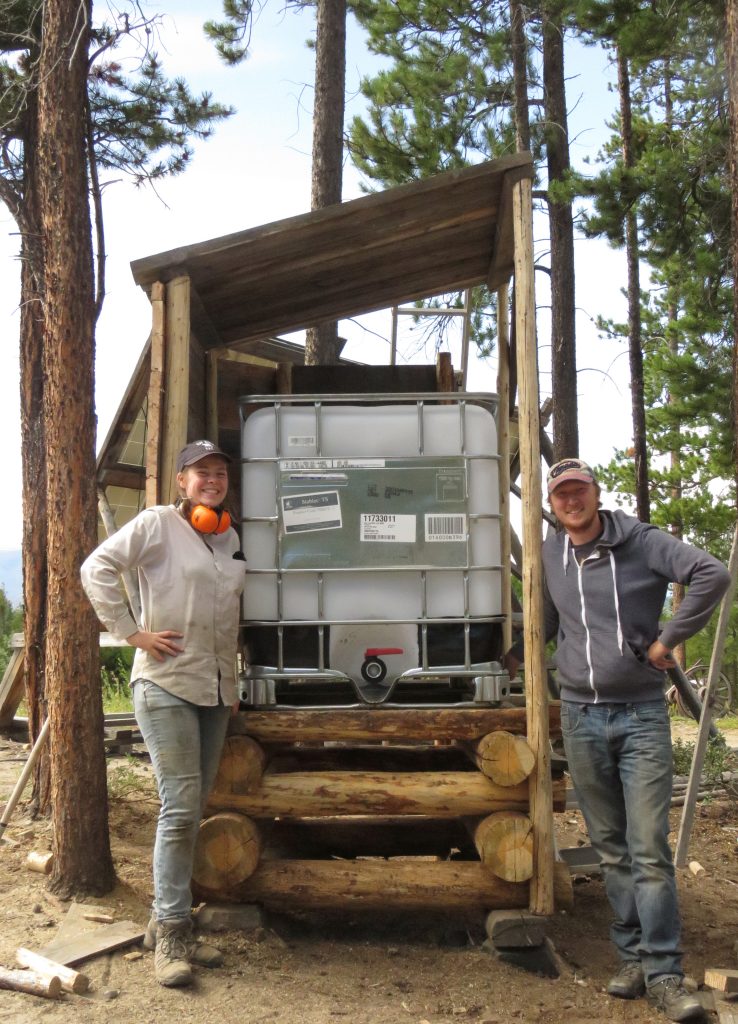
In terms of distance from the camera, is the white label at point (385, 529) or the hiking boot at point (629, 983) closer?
the hiking boot at point (629, 983)

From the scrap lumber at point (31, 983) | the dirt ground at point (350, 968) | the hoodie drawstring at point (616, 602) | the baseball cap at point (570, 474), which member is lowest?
the dirt ground at point (350, 968)

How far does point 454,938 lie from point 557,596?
1896 mm

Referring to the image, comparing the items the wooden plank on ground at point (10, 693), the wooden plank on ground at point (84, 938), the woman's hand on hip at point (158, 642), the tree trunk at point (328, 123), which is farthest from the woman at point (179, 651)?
the wooden plank on ground at point (10, 693)

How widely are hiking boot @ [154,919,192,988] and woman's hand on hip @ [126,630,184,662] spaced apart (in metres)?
1.16

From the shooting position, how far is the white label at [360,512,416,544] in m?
4.96

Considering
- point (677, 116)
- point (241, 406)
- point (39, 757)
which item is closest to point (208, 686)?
point (241, 406)

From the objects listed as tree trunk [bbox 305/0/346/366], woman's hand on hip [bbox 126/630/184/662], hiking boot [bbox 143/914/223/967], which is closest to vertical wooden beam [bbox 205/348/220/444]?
woman's hand on hip [bbox 126/630/184/662]

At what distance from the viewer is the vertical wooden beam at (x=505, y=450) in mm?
5242

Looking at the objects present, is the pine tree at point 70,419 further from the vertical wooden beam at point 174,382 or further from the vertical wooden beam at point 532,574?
the vertical wooden beam at point 532,574

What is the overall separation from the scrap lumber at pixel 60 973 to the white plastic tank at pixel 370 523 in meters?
1.70

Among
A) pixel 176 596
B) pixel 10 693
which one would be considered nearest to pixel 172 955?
pixel 176 596

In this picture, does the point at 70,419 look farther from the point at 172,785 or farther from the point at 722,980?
the point at 722,980

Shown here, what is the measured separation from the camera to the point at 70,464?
5.60 meters

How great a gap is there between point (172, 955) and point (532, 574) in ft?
7.61
